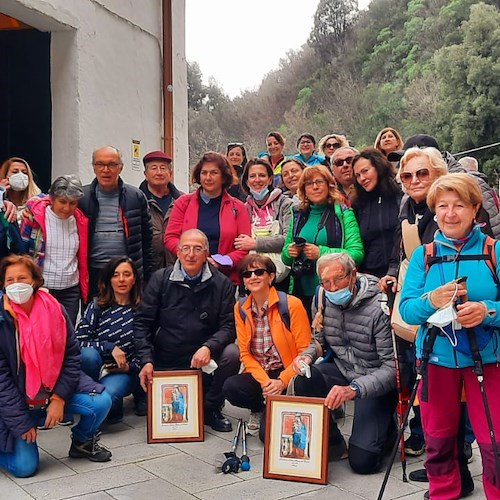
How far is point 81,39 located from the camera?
727cm

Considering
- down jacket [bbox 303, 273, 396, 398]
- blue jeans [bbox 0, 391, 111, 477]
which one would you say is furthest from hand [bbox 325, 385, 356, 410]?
blue jeans [bbox 0, 391, 111, 477]

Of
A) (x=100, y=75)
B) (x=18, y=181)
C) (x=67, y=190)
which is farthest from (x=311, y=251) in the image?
(x=100, y=75)

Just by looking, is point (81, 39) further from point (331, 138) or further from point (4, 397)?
point (4, 397)

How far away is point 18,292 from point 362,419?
7.28 ft

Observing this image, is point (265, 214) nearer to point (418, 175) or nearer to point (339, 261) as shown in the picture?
point (339, 261)

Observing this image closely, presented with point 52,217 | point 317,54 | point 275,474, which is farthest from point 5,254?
point 317,54

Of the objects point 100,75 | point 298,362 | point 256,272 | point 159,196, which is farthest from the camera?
point 100,75

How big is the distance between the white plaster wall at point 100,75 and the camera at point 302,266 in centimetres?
314

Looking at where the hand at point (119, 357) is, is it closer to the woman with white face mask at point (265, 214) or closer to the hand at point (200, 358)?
the hand at point (200, 358)

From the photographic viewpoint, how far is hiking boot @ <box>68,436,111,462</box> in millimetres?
4352

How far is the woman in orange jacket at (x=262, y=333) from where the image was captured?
468cm

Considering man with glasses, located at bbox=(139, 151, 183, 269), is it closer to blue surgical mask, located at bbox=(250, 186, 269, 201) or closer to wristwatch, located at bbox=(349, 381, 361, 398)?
blue surgical mask, located at bbox=(250, 186, 269, 201)

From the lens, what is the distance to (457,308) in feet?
9.78

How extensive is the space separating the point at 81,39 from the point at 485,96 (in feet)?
79.6
